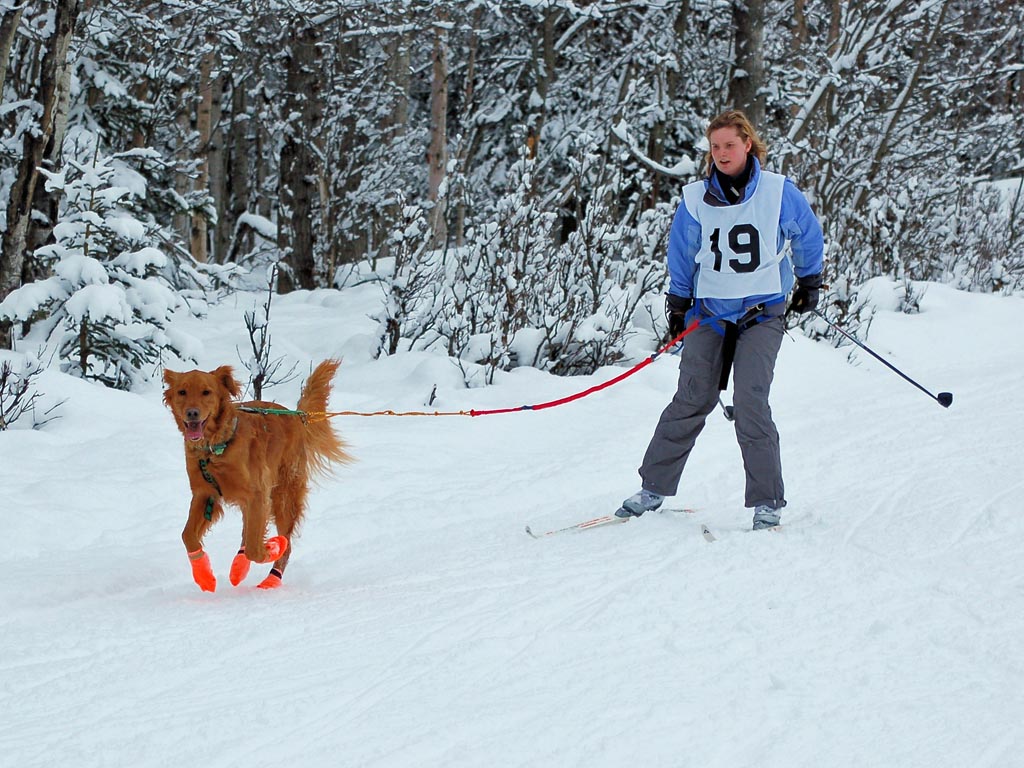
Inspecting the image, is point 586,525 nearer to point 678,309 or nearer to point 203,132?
point 678,309

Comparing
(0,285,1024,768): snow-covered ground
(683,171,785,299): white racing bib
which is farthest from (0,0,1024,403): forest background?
(683,171,785,299): white racing bib

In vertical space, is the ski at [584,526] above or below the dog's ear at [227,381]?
below

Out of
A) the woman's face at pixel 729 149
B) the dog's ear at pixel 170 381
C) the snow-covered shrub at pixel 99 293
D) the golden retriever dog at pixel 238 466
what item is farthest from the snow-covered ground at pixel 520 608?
the woman's face at pixel 729 149

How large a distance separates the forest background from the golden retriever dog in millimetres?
2894

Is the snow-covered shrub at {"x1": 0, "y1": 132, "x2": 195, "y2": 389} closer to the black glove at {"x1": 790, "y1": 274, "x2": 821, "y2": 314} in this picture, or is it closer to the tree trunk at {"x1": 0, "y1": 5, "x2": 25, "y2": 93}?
the tree trunk at {"x1": 0, "y1": 5, "x2": 25, "y2": 93}

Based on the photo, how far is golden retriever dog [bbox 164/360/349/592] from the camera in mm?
4039

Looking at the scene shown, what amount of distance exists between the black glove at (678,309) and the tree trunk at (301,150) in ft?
30.3

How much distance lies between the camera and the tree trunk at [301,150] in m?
13.2

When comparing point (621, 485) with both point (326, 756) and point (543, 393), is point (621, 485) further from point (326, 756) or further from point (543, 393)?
point (326, 756)

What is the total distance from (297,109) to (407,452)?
799cm

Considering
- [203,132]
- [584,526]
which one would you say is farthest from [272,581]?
[203,132]

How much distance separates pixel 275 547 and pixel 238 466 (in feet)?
1.49

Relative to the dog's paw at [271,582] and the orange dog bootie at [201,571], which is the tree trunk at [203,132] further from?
the orange dog bootie at [201,571]

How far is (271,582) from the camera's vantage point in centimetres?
440
